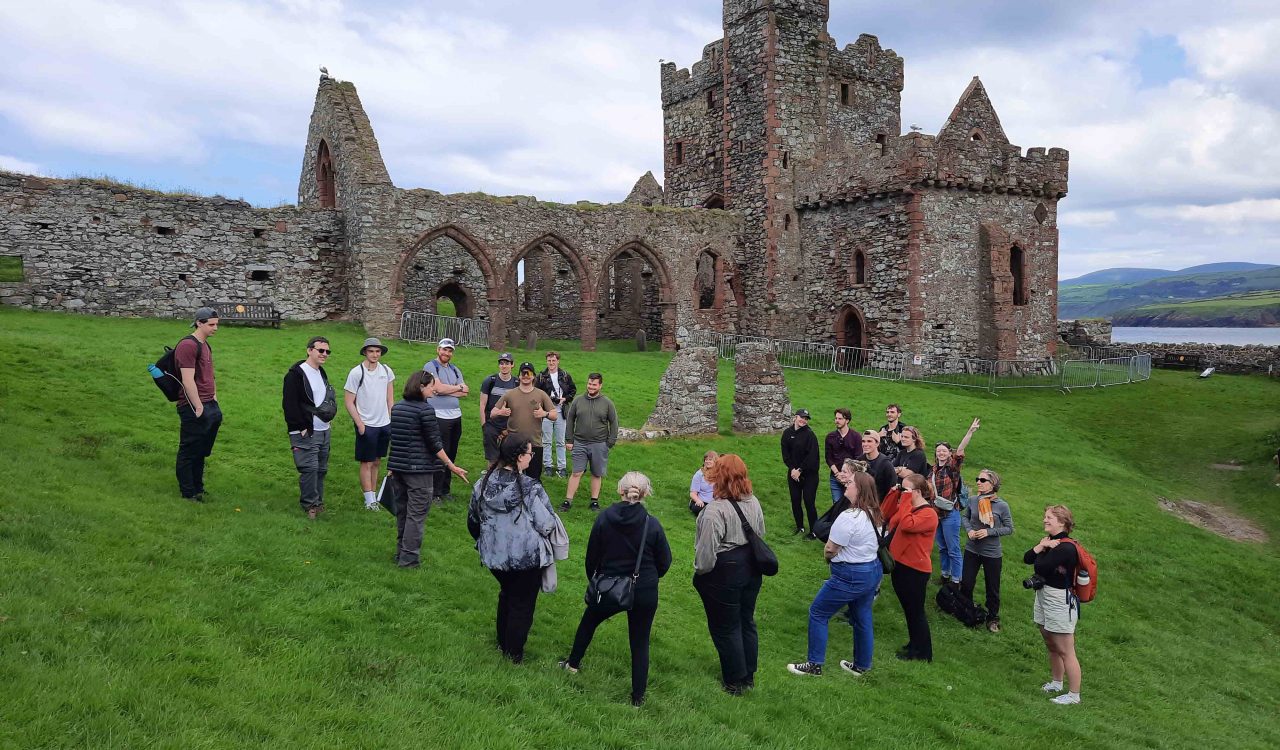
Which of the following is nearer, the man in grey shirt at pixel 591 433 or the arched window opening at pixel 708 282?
the man in grey shirt at pixel 591 433

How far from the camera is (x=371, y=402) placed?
9508 mm

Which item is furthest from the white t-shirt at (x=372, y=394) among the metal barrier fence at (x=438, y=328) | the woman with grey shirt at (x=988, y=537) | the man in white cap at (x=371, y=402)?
the metal barrier fence at (x=438, y=328)

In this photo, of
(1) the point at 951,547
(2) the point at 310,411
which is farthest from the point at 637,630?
(1) the point at 951,547

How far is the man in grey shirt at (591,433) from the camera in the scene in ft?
37.5

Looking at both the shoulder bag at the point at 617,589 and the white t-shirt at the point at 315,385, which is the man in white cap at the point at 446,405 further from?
the shoulder bag at the point at 617,589

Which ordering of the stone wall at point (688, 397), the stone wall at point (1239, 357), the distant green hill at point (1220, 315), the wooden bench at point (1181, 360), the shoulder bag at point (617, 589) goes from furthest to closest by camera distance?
the distant green hill at point (1220, 315) < the wooden bench at point (1181, 360) < the stone wall at point (1239, 357) < the stone wall at point (688, 397) < the shoulder bag at point (617, 589)

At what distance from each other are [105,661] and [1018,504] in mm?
15084

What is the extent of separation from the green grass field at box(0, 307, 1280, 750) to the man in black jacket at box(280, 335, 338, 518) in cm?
59

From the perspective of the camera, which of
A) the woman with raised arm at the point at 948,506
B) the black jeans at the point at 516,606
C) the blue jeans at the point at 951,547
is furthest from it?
the blue jeans at the point at 951,547

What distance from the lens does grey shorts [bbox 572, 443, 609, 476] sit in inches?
453

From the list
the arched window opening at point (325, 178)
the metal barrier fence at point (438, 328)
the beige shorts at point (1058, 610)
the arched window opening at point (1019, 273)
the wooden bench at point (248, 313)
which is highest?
the arched window opening at point (325, 178)

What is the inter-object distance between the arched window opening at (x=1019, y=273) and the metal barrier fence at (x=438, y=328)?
19.2 metres

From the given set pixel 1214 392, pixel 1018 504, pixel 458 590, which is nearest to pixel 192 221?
pixel 458 590

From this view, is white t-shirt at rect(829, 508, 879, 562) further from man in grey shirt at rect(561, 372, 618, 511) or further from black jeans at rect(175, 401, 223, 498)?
black jeans at rect(175, 401, 223, 498)
